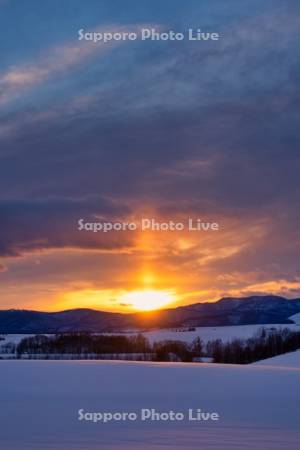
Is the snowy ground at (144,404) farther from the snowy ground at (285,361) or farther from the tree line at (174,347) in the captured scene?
the tree line at (174,347)

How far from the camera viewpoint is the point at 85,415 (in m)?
Answer: 15.3

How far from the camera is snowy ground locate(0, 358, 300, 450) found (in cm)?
1207

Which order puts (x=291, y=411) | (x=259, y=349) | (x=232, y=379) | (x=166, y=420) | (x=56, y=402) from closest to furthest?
(x=166, y=420)
(x=291, y=411)
(x=56, y=402)
(x=232, y=379)
(x=259, y=349)

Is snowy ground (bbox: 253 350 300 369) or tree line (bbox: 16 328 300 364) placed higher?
tree line (bbox: 16 328 300 364)

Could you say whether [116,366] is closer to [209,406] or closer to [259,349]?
[209,406]

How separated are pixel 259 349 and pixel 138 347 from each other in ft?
97.5

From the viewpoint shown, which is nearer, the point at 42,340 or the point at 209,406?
the point at 209,406

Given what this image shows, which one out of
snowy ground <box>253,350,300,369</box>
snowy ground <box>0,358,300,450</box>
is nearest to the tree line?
snowy ground <box>253,350,300,369</box>

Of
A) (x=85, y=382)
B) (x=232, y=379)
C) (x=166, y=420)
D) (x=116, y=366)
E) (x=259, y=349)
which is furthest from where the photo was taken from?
(x=259, y=349)

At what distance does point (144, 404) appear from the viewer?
18.0m

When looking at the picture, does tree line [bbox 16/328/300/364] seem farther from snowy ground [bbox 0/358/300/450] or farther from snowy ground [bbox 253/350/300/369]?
snowy ground [bbox 0/358/300/450]

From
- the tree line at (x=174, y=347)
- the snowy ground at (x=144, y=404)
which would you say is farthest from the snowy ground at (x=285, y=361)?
the tree line at (x=174, y=347)

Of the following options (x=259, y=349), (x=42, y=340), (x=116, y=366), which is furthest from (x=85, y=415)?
(x=42, y=340)

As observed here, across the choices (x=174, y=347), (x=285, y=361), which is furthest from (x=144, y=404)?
(x=174, y=347)
